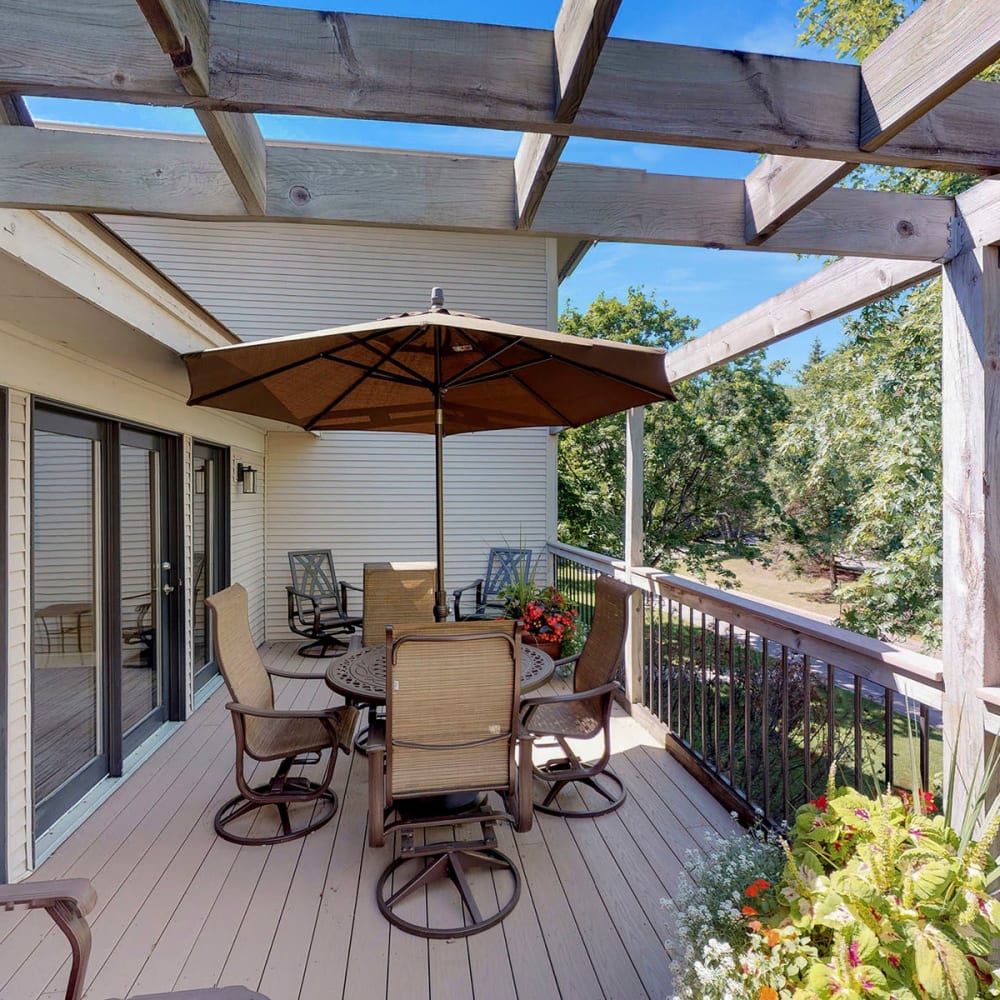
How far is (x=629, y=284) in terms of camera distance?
1288 centimetres

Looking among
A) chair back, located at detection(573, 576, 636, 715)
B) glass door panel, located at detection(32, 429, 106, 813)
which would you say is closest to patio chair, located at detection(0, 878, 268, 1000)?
glass door panel, located at detection(32, 429, 106, 813)

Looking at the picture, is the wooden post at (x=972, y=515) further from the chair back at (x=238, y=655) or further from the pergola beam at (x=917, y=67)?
the chair back at (x=238, y=655)

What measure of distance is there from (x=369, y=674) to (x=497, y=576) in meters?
4.25

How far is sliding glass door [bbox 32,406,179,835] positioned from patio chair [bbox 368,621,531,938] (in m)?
1.76

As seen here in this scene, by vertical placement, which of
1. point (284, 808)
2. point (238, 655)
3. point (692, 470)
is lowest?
point (284, 808)

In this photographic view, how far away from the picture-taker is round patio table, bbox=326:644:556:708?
259 centimetres

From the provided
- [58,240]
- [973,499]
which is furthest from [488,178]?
[973,499]

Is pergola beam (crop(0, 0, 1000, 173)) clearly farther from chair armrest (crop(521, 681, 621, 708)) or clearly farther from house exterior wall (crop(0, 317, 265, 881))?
chair armrest (crop(521, 681, 621, 708))

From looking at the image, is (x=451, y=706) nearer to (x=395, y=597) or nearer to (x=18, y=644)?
(x=395, y=597)

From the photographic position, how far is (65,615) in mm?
2977

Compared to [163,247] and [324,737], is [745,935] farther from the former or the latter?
[163,247]

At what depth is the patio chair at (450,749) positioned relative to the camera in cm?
212

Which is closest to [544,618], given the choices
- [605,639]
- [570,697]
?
[605,639]

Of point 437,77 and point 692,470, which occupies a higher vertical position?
point 437,77
